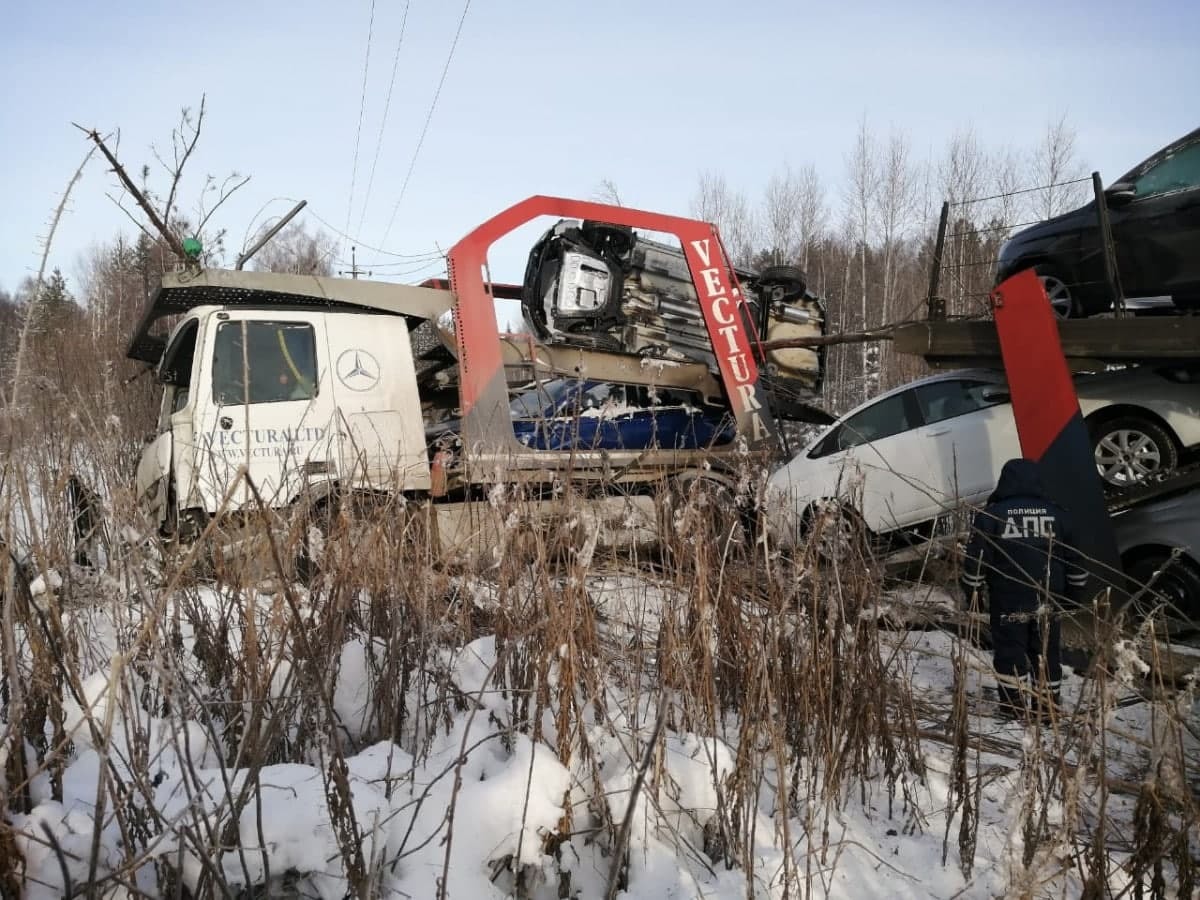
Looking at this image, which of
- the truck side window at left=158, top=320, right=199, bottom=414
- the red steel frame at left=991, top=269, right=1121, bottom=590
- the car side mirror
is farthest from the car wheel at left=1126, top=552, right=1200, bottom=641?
the truck side window at left=158, top=320, right=199, bottom=414

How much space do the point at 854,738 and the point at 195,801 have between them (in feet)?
7.19

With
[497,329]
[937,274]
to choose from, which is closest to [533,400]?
[497,329]

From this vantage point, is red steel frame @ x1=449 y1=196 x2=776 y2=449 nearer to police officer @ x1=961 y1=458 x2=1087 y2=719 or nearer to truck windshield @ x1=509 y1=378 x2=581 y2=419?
truck windshield @ x1=509 y1=378 x2=581 y2=419

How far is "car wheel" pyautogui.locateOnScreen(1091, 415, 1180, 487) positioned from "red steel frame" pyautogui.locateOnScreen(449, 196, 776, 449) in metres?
2.70

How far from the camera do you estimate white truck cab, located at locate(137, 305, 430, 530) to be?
5.99 meters

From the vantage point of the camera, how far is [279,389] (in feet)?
20.6

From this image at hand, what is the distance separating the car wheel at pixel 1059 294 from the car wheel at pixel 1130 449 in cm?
103

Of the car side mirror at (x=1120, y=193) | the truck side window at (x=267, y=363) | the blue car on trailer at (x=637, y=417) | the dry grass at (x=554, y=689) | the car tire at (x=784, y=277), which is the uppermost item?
the car side mirror at (x=1120, y=193)

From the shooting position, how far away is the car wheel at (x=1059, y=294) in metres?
7.04

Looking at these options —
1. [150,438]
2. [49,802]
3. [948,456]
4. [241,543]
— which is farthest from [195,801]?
[948,456]

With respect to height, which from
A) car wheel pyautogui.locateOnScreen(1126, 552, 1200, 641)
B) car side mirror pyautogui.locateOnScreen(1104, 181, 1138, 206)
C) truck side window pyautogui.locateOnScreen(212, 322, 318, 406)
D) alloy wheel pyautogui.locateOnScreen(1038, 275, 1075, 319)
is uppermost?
car side mirror pyautogui.locateOnScreen(1104, 181, 1138, 206)

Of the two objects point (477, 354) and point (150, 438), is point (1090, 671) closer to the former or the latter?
point (477, 354)

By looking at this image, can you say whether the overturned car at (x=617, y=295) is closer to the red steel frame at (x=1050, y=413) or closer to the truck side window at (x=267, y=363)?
the truck side window at (x=267, y=363)

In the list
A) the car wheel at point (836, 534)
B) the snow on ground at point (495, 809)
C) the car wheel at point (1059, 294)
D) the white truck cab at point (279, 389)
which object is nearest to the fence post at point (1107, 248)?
the car wheel at point (1059, 294)
